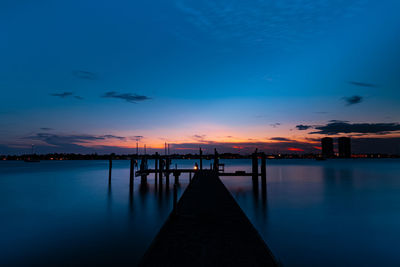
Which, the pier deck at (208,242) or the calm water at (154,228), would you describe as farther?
the calm water at (154,228)

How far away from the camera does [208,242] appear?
641 centimetres

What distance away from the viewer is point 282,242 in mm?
11914

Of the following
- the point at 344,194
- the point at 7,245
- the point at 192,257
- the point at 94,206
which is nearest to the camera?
the point at 192,257

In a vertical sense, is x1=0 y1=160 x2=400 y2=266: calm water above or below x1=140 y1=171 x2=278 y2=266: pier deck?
below

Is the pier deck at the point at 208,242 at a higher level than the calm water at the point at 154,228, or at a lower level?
higher

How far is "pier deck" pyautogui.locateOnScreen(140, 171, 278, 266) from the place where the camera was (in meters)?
5.36

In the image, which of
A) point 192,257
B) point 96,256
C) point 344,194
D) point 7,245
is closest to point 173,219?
point 192,257

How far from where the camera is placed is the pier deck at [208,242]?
5359 millimetres

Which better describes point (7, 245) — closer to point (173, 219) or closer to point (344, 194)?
point (173, 219)

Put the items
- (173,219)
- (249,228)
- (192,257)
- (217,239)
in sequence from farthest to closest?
1. (173,219)
2. (249,228)
3. (217,239)
4. (192,257)

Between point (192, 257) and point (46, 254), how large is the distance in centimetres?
867

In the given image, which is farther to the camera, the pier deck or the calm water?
the calm water

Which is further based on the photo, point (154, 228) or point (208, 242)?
point (154, 228)

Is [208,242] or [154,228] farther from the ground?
[208,242]
